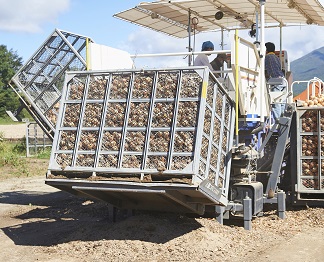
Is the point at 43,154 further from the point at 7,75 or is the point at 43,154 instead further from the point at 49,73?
the point at 7,75

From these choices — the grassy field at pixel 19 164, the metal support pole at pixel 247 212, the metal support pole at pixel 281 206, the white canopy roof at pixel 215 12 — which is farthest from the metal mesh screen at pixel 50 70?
the metal support pole at pixel 247 212

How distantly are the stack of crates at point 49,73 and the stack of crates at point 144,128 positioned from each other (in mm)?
5982

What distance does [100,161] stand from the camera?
8.47m

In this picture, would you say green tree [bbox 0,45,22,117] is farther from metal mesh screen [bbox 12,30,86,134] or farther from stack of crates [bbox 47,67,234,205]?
stack of crates [bbox 47,67,234,205]

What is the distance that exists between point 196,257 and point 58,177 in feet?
7.40

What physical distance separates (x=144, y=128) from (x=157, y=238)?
1555mm

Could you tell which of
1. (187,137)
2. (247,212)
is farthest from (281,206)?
(187,137)

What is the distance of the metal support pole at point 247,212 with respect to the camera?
30.5 ft

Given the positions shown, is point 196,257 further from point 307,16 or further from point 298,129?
point 307,16

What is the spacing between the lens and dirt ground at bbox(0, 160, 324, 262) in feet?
26.5

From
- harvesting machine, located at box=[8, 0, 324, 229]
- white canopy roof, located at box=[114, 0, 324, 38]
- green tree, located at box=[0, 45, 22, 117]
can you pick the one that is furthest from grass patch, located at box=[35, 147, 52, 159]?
green tree, located at box=[0, 45, 22, 117]

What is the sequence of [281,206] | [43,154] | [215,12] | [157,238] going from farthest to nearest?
[43,154], [215,12], [281,206], [157,238]

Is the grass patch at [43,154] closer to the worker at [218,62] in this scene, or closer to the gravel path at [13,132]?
the gravel path at [13,132]

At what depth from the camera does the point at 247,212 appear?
9344 mm
